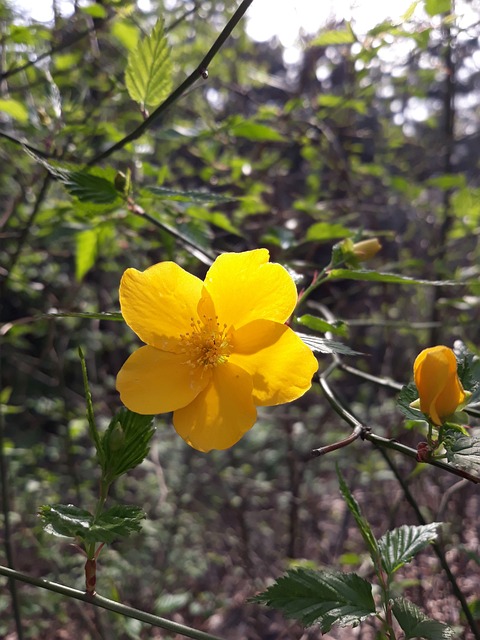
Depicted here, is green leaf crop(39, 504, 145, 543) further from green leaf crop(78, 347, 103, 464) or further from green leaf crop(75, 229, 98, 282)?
green leaf crop(75, 229, 98, 282)

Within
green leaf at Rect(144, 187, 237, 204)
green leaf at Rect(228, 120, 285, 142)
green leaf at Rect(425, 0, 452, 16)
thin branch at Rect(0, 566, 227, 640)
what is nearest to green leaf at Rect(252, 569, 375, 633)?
thin branch at Rect(0, 566, 227, 640)

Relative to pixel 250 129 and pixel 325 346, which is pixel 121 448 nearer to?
pixel 325 346

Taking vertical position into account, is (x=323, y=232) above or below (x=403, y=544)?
above

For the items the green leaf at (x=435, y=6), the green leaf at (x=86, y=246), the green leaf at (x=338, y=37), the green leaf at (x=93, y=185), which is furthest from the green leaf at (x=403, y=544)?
the green leaf at (x=338, y=37)

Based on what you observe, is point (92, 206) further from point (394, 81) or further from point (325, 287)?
point (394, 81)

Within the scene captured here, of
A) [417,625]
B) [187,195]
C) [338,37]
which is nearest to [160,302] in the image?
[187,195]

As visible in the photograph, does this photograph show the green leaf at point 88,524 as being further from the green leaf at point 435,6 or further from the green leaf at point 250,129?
the green leaf at point 435,6

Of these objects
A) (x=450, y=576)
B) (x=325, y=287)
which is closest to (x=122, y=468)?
(x=450, y=576)
